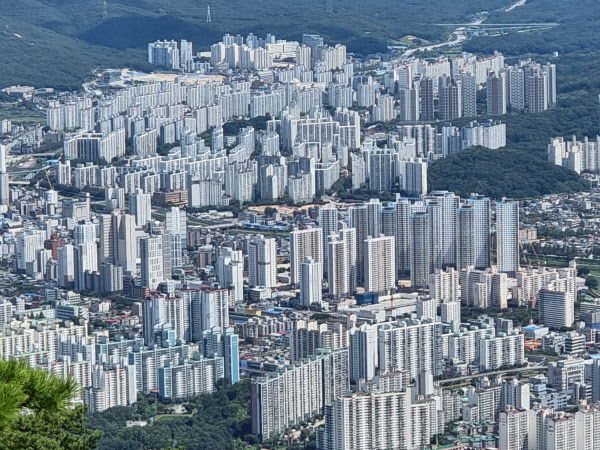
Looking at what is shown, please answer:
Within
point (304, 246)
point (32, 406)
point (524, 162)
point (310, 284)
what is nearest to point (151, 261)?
point (304, 246)

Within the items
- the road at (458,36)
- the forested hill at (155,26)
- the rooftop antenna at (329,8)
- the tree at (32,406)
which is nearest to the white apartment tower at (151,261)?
the tree at (32,406)

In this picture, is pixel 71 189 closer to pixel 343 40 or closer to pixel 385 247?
pixel 385 247

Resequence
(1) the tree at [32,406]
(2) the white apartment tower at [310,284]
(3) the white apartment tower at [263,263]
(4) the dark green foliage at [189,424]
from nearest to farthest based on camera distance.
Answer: (1) the tree at [32,406], (4) the dark green foliage at [189,424], (2) the white apartment tower at [310,284], (3) the white apartment tower at [263,263]

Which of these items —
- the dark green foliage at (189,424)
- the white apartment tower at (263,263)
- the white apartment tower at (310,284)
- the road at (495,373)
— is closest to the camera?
the dark green foliage at (189,424)

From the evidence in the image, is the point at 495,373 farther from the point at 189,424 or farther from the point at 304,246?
the point at 304,246

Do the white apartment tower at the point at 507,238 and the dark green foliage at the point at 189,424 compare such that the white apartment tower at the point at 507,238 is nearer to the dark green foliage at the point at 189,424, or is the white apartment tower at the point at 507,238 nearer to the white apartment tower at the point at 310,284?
the white apartment tower at the point at 310,284

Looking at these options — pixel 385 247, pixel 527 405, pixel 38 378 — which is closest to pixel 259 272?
pixel 385 247

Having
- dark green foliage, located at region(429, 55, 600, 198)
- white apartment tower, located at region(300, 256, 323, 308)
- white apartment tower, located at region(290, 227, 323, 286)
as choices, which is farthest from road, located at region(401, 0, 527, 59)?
white apartment tower, located at region(300, 256, 323, 308)
